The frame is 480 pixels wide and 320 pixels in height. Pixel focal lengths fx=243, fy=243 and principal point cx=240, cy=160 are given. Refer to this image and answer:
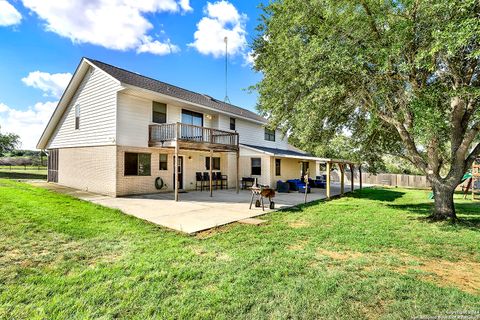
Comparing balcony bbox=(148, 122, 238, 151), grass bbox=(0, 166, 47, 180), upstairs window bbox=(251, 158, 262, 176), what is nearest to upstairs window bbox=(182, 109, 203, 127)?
balcony bbox=(148, 122, 238, 151)

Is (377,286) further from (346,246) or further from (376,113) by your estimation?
(376,113)

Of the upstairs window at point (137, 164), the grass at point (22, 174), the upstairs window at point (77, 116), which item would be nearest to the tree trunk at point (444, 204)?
the upstairs window at point (137, 164)

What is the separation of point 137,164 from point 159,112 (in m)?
3.14

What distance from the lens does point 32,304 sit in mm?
2918

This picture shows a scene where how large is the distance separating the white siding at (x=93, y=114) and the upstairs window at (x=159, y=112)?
2047 millimetres

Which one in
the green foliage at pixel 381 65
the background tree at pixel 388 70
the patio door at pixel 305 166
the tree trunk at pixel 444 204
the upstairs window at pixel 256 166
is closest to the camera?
the green foliage at pixel 381 65

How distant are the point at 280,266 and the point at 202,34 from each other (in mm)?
15387

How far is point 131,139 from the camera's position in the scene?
1227cm

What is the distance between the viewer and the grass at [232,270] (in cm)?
291

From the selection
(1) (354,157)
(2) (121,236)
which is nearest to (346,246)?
(2) (121,236)

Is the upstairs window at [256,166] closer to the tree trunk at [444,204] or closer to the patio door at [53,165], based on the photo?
the tree trunk at [444,204]

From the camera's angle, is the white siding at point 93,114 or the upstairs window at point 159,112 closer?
the white siding at point 93,114

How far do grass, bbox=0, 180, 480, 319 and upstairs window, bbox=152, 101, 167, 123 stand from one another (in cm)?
751

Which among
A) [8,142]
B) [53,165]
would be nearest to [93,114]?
[53,165]
